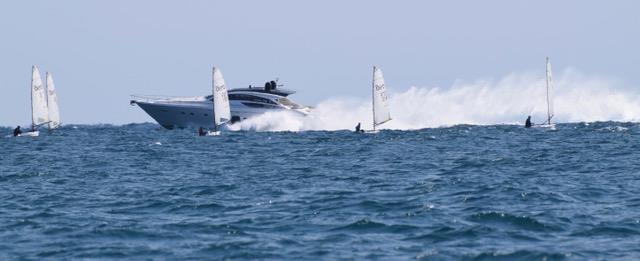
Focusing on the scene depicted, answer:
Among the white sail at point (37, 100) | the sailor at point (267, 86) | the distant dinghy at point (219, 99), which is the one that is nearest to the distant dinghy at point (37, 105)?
the white sail at point (37, 100)

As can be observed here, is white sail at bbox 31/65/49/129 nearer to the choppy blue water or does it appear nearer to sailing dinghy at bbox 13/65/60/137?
sailing dinghy at bbox 13/65/60/137

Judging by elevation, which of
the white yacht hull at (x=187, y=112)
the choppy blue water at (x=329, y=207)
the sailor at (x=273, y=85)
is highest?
the sailor at (x=273, y=85)

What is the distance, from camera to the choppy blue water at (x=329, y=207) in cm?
1789

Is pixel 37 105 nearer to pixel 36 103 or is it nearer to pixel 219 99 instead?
pixel 36 103

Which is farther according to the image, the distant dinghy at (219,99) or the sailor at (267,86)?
the sailor at (267,86)

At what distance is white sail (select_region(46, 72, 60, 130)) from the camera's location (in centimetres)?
7956

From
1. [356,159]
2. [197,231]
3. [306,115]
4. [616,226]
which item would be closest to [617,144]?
[356,159]

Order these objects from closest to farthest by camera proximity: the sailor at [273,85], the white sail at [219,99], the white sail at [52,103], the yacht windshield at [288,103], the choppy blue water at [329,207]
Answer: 1. the choppy blue water at [329,207]
2. the white sail at [219,99]
3. the white sail at [52,103]
4. the yacht windshield at [288,103]
5. the sailor at [273,85]

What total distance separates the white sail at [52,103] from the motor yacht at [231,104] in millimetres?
10405

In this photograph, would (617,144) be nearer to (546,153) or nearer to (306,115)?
(546,153)

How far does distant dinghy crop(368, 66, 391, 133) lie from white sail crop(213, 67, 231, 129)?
1180 cm

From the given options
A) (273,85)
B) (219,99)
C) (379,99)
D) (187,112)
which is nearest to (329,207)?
(379,99)

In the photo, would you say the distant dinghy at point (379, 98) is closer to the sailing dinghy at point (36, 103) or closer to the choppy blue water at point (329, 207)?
the sailing dinghy at point (36, 103)

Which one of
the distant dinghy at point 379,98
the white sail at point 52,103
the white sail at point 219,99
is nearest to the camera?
the distant dinghy at point 379,98
